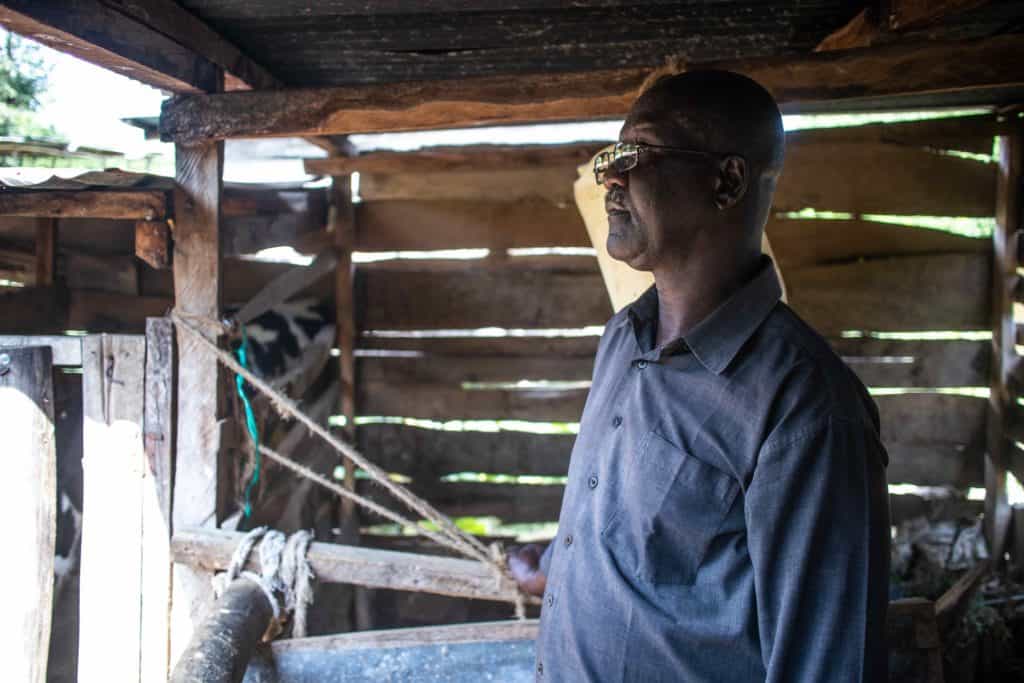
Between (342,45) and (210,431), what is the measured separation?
1.45 metres

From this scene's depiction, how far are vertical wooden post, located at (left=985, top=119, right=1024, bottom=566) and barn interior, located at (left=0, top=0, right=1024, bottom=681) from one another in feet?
0.05

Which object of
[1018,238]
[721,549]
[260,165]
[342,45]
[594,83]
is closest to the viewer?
[721,549]

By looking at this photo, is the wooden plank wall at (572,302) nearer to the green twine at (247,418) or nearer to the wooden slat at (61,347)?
the green twine at (247,418)

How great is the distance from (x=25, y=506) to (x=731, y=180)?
2446 millimetres

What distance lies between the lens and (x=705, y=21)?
249 centimetres

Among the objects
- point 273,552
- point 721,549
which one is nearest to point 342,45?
point 273,552

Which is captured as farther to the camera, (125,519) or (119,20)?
(125,519)

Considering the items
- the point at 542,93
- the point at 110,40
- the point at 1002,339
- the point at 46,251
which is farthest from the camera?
the point at 1002,339

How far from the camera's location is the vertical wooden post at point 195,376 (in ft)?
8.95

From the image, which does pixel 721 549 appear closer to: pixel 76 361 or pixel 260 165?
pixel 76 361

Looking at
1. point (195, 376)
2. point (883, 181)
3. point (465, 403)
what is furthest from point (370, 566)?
point (883, 181)

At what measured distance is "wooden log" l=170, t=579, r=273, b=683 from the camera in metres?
2.13

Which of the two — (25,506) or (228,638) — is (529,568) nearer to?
(228,638)

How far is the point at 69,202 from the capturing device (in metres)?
2.63
